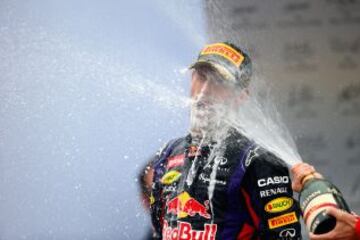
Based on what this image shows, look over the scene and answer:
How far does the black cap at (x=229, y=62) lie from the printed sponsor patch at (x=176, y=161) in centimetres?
32

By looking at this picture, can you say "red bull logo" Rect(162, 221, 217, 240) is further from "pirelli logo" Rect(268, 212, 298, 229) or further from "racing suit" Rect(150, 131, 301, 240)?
"pirelli logo" Rect(268, 212, 298, 229)

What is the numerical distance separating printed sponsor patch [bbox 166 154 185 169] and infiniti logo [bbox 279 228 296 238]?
0.46m

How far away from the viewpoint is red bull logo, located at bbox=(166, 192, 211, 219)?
93.1 inches

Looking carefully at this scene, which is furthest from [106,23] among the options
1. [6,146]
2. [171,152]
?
[171,152]

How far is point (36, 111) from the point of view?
3705 mm

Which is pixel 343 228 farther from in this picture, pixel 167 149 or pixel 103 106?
pixel 103 106

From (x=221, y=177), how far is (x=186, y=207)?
15cm

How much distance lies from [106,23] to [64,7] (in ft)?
0.75

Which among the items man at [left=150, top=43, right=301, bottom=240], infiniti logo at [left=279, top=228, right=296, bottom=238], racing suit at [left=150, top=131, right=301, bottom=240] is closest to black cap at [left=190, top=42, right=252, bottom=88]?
man at [left=150, top=43, right=301, bottom=240]

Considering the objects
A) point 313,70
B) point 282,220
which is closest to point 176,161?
point 282,220

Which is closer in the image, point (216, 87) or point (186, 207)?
point (186, 207)

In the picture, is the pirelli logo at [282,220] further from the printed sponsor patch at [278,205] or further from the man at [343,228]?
the man at [343,228]

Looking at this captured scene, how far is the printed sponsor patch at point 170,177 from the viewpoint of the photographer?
2.53 m

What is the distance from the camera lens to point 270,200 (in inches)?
90.7
